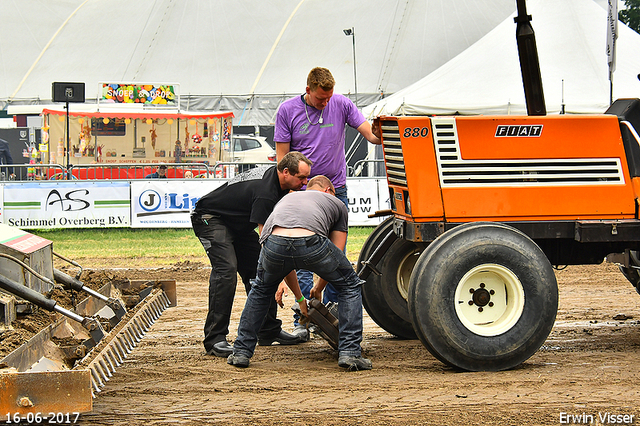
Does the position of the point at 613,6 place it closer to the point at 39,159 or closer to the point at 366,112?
the point at 366,112

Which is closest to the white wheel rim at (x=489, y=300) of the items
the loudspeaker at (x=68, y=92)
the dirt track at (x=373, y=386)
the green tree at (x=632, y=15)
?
the dirt track at (x=373, y=386)

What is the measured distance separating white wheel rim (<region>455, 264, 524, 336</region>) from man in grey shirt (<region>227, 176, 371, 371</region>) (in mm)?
753

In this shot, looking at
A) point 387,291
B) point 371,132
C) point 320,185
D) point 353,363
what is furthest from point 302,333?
point 371,132

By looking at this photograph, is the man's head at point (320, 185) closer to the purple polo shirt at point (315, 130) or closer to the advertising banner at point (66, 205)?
the purple polo shirt at point (315, 130)

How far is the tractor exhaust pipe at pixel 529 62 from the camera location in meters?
5.39

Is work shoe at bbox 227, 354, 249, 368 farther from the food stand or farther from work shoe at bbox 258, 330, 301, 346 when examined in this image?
the food stand

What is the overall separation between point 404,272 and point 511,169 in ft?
4.98

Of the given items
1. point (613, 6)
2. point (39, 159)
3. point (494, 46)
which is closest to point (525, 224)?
point (613, 6)

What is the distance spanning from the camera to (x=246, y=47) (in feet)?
91.1

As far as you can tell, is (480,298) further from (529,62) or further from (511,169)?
(529,62)

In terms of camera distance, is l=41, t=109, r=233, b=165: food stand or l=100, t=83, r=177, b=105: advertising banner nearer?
l=41, t=109, r=233, b=165: food stand

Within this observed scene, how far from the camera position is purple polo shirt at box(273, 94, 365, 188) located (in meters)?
6.05

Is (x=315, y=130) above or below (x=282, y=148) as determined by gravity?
above

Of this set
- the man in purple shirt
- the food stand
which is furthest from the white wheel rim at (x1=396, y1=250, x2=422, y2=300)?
the food stand
